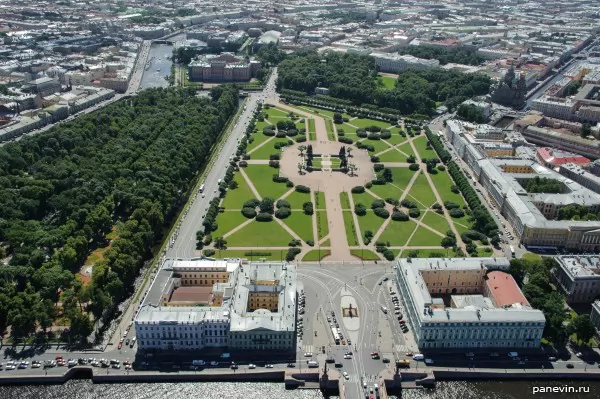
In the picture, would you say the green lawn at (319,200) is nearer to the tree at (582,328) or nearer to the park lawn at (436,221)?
the park lawn at (436,221)

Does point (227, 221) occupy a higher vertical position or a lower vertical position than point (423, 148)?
lower

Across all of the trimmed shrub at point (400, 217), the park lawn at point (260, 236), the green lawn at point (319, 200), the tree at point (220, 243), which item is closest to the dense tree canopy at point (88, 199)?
the tree at point (220, 243)

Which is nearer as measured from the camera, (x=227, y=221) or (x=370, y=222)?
(x=227, y=221)

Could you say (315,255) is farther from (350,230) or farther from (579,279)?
(579,279)

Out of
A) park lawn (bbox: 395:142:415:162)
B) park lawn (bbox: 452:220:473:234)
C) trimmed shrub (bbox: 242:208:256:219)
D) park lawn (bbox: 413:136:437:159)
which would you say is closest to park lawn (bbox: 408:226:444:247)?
park lawn (bbox: 452:220:473:234)

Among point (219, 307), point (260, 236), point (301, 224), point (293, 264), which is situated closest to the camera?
point (219, 307)

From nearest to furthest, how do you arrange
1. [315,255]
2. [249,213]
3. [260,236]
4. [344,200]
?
[315,255], [260,236], [249,213], [344,200]

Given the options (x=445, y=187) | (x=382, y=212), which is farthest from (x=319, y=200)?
(x=445, y=187)

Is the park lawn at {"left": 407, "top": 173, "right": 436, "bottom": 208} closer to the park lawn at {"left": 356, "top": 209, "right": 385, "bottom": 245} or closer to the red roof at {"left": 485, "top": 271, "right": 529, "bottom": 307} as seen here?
the park lawn at {"left": 356, "top": 209, "right": 385, "bottom": 245}
